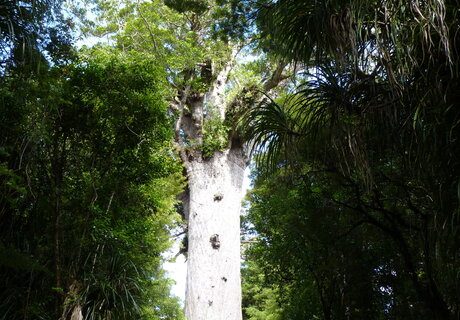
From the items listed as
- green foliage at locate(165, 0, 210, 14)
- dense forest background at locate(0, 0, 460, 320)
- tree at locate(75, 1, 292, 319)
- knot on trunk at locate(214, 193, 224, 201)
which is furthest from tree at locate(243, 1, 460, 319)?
knot on trunk at locate(214, 193, 224, 201)

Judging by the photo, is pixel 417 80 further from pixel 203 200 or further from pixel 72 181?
pixel 203 200

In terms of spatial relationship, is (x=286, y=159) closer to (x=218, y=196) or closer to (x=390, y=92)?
(x=390, y=92)

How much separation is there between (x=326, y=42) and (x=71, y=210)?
2928 mm

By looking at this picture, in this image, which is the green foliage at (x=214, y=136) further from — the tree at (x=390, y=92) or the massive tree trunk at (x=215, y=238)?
the tree at (x=390, y=92)

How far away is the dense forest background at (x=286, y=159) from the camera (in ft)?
9.47

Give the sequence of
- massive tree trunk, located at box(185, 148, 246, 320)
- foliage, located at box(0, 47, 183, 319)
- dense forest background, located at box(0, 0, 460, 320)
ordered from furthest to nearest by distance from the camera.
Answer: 1. massive tree trunk, located at box(185, 148, 246, 320)
2. foliage, located at box(0, 47, 183, 319)
3. dense forest background, located at box(0, 0, 460, 320)

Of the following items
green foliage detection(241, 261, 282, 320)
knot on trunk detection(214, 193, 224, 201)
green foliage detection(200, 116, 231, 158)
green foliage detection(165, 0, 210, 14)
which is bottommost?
green foliage detection(241, 261, 282, 320)

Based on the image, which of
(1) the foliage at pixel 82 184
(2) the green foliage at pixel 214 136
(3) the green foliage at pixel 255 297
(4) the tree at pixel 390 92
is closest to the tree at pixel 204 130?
(2) the green foliage at pixel 214 136

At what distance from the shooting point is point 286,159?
359 cm

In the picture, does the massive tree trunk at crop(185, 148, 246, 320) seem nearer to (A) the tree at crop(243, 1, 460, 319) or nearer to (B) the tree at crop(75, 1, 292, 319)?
(B) the tree at crop(75, 1, 292, 319)

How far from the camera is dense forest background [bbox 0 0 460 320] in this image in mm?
2887

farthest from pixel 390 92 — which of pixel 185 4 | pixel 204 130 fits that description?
pixel 204 130

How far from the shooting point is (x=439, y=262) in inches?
105

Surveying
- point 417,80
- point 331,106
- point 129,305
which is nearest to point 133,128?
point 129,305
